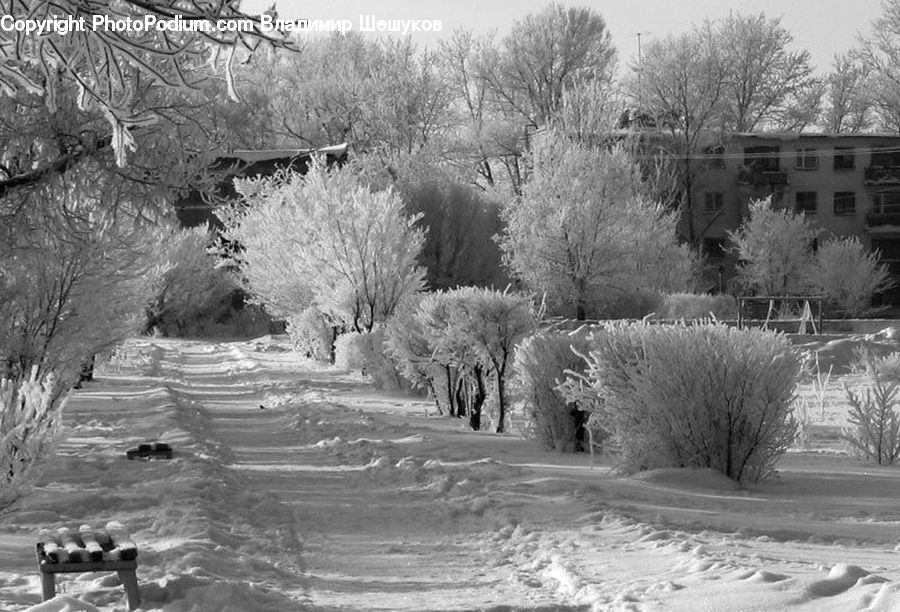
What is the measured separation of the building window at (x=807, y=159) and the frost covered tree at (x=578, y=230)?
18.6 meters

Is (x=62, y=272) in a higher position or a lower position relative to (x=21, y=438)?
higher

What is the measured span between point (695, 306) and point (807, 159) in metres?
20.5

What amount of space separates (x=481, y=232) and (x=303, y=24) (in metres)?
33.8

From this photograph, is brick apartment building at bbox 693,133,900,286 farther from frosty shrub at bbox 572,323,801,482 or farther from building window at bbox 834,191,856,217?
frosty shrub at bbox 572,323,801,482

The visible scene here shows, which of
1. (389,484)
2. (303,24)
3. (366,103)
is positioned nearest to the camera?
(303,24)

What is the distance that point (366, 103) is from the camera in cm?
5569

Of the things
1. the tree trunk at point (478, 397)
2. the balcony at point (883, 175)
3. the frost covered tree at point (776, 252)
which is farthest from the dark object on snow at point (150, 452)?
the balcony at point (883, 175)

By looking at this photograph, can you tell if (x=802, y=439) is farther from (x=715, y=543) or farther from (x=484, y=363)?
(x=715, y=543)

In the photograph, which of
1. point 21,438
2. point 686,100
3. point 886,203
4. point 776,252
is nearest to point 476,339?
point 21,438

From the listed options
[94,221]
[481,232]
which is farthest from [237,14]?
[481,232]

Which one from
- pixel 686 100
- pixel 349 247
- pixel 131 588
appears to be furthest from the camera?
pixel 686 100

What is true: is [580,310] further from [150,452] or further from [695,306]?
[150,452]

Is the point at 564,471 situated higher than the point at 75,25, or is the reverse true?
the point at 75,25

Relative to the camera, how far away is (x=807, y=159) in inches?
2186
